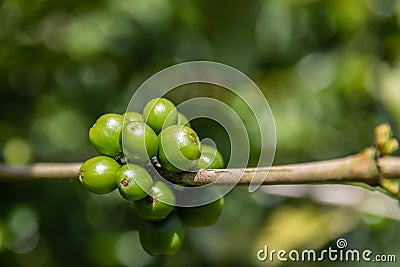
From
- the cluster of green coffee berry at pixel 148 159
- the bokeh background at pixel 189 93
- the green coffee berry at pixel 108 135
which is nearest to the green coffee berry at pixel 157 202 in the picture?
the cluster of green coffee berry at pixel 148 159

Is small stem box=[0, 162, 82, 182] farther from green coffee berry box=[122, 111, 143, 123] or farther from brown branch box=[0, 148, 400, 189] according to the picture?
green coffee berry box=[122, 111, 143, 123]

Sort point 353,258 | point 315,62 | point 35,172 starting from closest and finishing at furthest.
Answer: point 35,172 < point 353,258 < point 315,62

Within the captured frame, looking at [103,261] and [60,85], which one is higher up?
[60,85]

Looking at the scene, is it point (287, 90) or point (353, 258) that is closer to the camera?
point (353, 258)

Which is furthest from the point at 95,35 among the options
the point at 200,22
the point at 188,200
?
the point at 188,200

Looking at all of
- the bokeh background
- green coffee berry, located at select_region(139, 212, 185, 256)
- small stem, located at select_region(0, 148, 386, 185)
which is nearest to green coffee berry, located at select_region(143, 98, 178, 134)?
small stem, located at select_region(0, 148, 386, 185)

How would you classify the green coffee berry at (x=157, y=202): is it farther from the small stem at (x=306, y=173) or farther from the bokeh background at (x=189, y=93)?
the bokeh background at (x=189, y=93)

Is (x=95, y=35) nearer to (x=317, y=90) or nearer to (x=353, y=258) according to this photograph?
(x=317, y=90)
